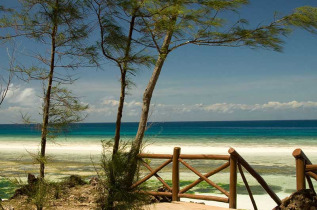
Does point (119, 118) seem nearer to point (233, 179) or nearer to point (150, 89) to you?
point (150, 89)

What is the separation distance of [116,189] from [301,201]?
2.58 meters

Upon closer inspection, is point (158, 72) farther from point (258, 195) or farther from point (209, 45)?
point (258, 195)

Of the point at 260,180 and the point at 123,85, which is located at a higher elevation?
the point at 123,85

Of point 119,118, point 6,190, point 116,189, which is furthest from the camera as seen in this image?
point 6,190

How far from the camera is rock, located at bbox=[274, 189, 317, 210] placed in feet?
15.2

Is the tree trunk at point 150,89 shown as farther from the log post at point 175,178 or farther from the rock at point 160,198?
the rock at point 160,198

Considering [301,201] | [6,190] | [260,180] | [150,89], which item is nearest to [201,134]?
[6,190]

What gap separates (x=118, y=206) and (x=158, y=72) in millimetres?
3148

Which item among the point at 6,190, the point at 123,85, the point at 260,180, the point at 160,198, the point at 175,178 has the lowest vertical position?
the point at 6,190

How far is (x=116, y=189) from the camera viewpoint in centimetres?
571

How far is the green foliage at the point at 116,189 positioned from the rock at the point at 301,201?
207 cm

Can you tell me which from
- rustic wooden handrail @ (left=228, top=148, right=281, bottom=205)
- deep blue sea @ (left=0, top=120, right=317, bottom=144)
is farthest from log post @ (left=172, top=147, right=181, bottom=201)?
deep blue sea @ (left=0, top=120, right=317, bottom=144)

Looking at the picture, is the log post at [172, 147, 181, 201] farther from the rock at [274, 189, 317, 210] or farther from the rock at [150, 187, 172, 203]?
the rock at [274, 189, 317, 210]

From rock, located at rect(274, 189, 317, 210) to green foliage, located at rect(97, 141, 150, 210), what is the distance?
2065 millimetres
